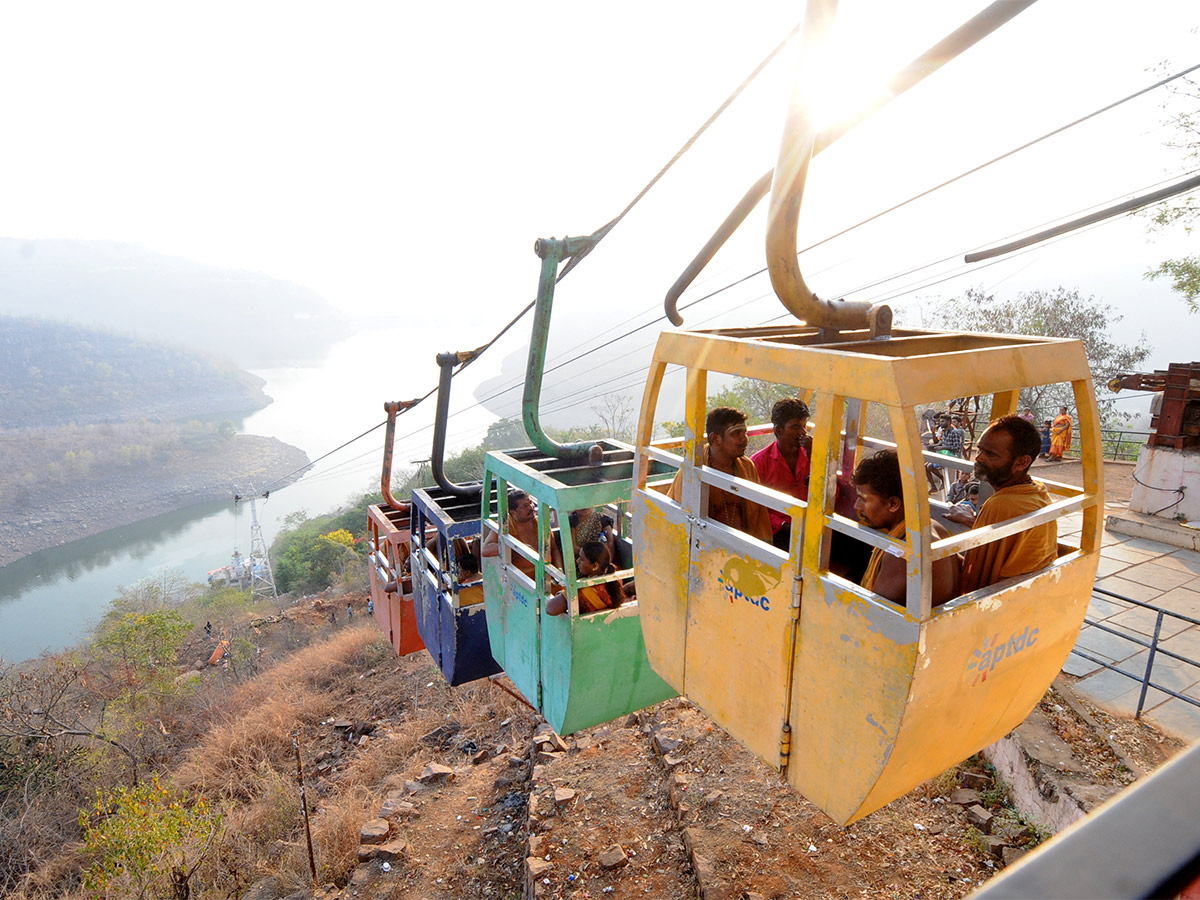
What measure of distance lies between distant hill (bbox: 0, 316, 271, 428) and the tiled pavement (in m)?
119

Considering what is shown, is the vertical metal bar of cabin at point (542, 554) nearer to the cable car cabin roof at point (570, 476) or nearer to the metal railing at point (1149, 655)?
the cable car cabin roof at point (570, 476)

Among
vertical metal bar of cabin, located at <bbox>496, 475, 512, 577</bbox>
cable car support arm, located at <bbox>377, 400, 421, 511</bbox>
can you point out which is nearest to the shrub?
cable car support arm, located at <bbox>377, 400, 421, 511</bbox>

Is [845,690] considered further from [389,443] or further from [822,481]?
[389,443]

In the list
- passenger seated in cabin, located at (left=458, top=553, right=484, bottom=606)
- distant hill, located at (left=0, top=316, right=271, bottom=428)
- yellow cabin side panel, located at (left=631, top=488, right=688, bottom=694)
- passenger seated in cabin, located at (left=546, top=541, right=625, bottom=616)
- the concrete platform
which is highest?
yellow cabin side panel, located at (left=631, top=488, right=688, bottom=694)

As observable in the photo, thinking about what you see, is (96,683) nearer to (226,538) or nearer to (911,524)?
(911,524)

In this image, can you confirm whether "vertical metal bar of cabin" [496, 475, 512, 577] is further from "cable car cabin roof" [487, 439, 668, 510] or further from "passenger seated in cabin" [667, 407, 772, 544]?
"passenger seated in cabin" [667, 407, 772, 544]

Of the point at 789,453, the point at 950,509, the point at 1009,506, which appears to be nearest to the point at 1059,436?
the point at 789,453

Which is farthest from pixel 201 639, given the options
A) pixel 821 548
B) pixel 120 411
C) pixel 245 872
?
pixel 120 411

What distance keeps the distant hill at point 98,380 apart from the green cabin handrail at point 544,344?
116237 mm

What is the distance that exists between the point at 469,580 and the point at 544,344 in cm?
237

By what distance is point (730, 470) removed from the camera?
3539 millimetres

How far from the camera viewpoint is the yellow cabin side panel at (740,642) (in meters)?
2.77

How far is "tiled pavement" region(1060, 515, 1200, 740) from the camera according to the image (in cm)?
517

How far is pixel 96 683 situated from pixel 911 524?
1038 inches
